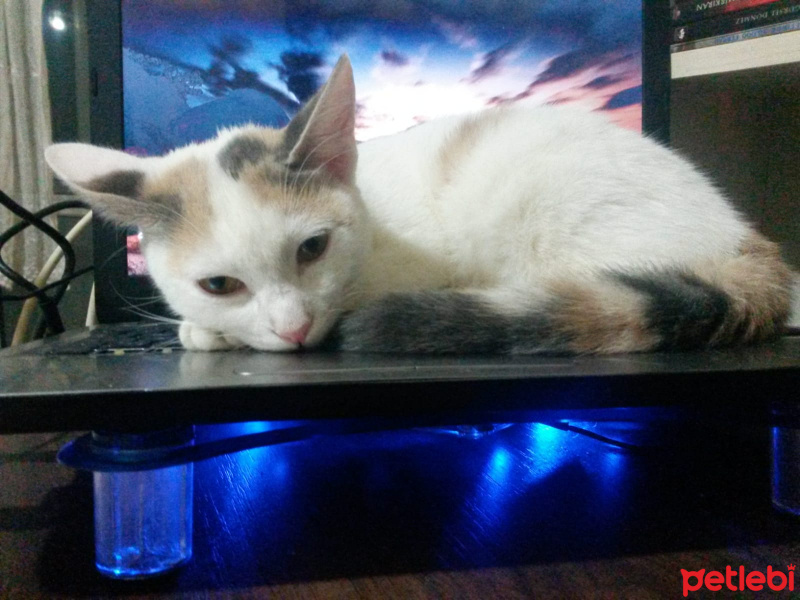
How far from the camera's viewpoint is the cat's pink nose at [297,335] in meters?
0.72

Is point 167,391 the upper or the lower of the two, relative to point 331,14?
lower

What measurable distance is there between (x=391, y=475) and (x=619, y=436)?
0.38 meters

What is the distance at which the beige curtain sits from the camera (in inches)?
60.3

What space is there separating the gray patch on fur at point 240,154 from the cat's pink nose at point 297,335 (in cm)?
25

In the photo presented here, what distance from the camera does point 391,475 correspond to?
27.2 inches

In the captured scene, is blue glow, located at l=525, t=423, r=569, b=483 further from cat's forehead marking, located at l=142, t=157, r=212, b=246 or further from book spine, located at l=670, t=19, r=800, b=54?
book spine, located at l=670, t=19, r=800, b=54

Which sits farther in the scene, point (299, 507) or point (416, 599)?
point (299, 507)

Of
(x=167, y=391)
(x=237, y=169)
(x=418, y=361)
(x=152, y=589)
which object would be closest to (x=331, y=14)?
(x=237, y=169)

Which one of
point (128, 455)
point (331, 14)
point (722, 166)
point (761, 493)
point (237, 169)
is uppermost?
point (331, 14)

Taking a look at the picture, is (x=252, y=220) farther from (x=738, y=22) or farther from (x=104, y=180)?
(x=738, y=22)

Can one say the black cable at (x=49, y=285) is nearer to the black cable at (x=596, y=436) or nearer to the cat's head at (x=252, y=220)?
the cat's head at (x=252, y=220)

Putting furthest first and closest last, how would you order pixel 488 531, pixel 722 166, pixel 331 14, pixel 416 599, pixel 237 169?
pixel 722 166 < pixel 331 14 < pixel 237 169 < pixel 488 531 < pixel 416 599

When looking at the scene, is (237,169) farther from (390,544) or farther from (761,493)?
(761,493)

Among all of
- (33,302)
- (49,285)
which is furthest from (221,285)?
(33,302)
